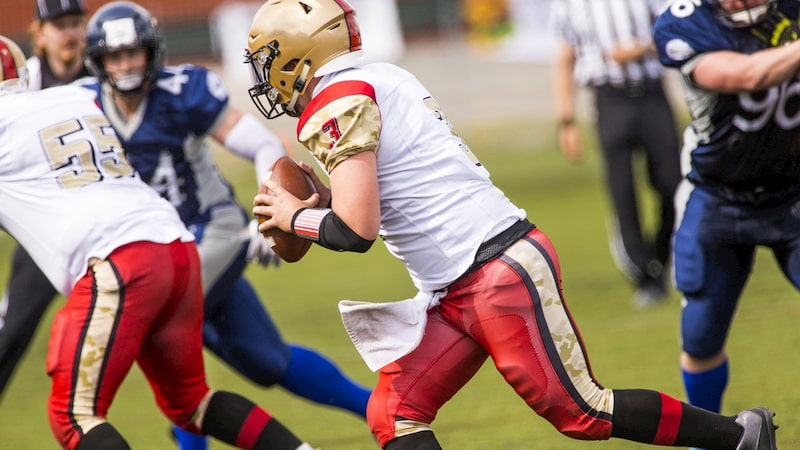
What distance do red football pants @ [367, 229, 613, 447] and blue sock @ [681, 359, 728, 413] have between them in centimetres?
90

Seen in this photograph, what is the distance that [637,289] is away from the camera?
6512 mm

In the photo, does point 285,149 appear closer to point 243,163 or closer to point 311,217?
point 311,217

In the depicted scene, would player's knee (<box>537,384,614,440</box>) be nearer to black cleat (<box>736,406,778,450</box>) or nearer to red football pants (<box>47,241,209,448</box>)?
black cleat (<box>736,406,778,450</box>)

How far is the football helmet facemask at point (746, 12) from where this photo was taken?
344 cm

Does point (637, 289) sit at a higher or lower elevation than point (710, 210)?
lower

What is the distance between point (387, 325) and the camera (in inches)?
119

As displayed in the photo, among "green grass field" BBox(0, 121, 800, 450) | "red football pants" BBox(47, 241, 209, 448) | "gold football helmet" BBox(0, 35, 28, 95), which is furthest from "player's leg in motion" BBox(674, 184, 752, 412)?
"gold football helmet" BBox(0, 35, 28, 95)

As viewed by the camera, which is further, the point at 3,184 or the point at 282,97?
the point at 3,184

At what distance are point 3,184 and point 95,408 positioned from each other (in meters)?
0.73

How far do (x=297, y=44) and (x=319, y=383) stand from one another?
164 centimetres

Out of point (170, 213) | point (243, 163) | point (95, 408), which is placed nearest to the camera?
point (95, 408)

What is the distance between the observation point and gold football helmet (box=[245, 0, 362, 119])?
9.53 ft

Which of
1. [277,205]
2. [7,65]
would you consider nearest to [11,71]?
[7,65]

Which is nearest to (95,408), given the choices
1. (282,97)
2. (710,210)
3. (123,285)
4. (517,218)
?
(123,285)
